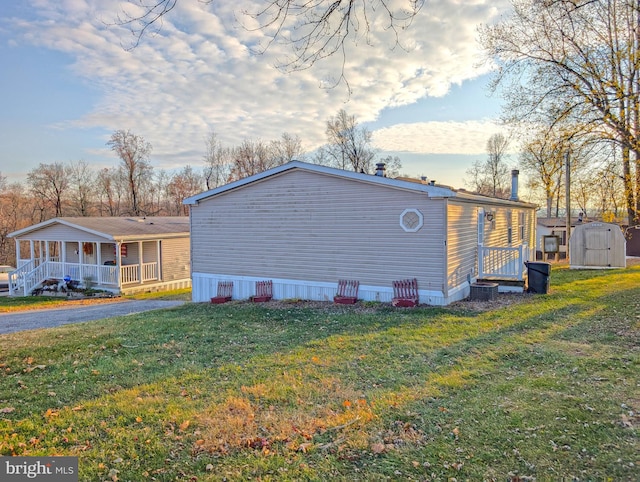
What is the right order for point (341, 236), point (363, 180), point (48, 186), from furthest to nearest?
point (48, 186)
point (341, 236)
point (363, 180)

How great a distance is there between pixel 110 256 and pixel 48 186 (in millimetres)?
26401

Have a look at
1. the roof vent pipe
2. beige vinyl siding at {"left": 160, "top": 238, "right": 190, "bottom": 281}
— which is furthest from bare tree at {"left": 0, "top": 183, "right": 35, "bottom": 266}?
the roof vent pipe

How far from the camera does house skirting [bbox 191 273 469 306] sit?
395 inches

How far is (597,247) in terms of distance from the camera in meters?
16.9

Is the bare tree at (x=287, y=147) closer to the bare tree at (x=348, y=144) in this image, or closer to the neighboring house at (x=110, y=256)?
the bare tree at (x=348, y=144)

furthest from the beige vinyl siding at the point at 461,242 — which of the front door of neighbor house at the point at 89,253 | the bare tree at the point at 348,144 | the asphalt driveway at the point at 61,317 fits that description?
the bare tree at the point at 348,144

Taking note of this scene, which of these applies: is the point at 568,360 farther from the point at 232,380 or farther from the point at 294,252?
the point at 294,252

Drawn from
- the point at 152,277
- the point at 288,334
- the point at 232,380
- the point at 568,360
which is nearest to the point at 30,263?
the point at 152,277

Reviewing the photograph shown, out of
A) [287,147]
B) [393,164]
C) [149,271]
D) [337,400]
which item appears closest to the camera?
[337,400]

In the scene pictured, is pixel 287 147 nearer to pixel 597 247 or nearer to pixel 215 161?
pixel 215 161

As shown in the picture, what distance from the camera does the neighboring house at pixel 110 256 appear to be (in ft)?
62.6

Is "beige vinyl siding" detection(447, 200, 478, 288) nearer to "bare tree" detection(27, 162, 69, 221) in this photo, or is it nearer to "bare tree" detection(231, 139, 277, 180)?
"bare tree" detection(231, 139, 277, 180)

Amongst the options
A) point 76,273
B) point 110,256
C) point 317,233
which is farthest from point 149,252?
point 317,233

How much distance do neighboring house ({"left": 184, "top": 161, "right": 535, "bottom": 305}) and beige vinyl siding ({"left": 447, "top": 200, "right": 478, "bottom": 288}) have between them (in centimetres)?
3
